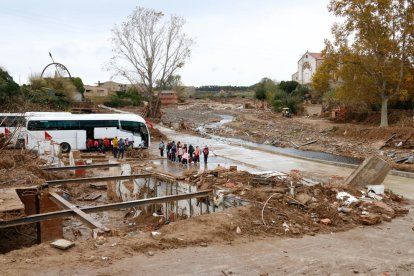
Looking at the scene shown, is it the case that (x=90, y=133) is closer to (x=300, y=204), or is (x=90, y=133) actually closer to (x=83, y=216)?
(x=83, y=216)

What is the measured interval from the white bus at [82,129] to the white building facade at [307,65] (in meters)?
63.9

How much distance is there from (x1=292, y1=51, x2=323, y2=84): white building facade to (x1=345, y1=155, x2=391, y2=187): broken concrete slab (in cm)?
7460

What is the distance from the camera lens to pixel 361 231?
34.7ft

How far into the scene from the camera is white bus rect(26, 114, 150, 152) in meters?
28.0

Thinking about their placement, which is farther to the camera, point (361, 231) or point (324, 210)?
point (324, 210)

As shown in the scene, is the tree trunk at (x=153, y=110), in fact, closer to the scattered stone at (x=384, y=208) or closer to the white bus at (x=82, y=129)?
the white bus at (x=82, y=129)

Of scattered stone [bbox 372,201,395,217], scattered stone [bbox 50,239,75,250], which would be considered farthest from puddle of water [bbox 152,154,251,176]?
scattered stone [bbox 50,239,75,250]

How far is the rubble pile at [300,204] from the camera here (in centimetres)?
1061

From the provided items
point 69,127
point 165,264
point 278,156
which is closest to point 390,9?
point 278,156

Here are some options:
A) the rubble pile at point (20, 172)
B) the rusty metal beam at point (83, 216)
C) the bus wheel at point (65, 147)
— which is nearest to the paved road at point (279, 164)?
the rubble pile at point (20, 172)

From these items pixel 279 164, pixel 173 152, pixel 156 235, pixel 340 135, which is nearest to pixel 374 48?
pixel 340 135

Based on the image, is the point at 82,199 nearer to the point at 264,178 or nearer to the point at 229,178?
the point at 229,178

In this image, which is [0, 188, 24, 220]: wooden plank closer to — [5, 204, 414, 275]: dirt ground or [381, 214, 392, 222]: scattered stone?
[5, 204, 414, 275]: dirt ground

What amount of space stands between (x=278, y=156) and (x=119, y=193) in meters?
14.2
